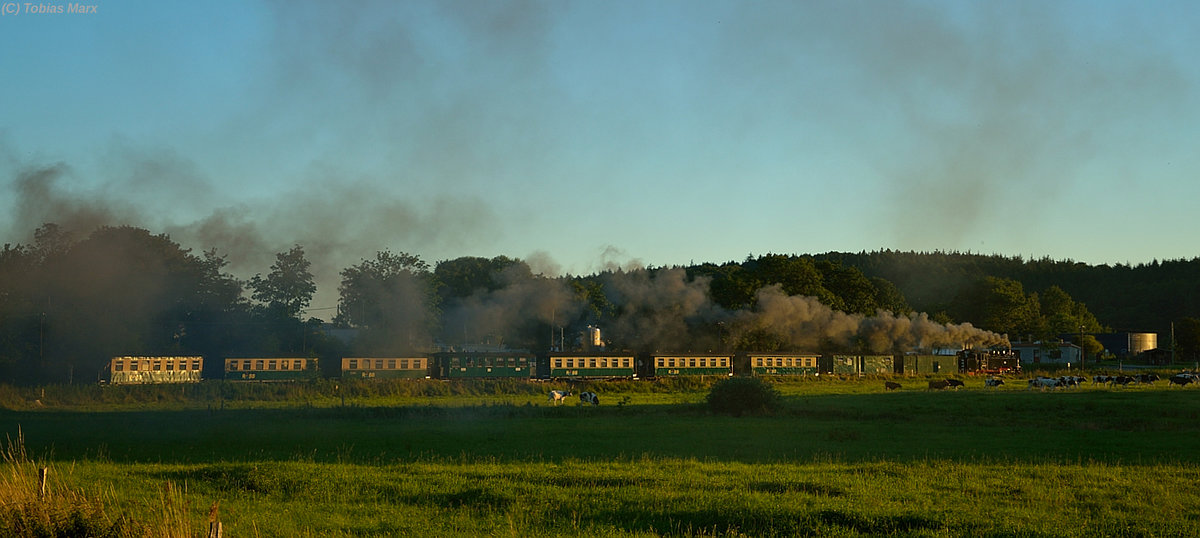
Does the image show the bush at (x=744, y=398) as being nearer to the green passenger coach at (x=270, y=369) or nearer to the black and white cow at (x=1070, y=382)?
the black and white cow at (x=1070, y=382)

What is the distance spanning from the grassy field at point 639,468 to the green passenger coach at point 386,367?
2933 centimetres

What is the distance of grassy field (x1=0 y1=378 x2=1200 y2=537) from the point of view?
16.6 m

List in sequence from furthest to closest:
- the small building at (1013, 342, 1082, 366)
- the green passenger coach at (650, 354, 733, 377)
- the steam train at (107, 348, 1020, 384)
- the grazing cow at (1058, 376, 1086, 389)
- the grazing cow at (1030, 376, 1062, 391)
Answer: the small building at (1013, 342, 1082, 366), the green passenger coach at (650, 354, 733, 377), the steam train at (107, 348, 1020, 384), the grazing cow at (1058, 376, 1086, 389), the grazing cow at (1030, 376, 1062, 391)

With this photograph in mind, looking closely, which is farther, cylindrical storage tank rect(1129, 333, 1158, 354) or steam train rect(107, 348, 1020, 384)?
cylindrical storage tank rect(1129, 333, 1158, 354)

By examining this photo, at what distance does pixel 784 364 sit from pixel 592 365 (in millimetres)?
20305

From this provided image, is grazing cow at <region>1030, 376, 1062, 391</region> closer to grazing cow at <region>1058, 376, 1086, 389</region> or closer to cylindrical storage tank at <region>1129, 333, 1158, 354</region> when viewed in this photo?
grazing cow at <region>1058, 376, 1086, 389</region>

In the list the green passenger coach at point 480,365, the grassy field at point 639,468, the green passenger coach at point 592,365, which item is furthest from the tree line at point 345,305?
the grassy field at point 639,468

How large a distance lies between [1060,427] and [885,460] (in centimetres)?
1603

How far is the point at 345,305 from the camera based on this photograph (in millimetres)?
108688

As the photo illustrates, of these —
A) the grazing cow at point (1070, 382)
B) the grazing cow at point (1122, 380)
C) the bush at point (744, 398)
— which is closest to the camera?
the bush at point (744, 398)

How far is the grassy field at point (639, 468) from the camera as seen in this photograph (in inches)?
652

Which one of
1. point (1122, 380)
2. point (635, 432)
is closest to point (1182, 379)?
point (1122, 380)

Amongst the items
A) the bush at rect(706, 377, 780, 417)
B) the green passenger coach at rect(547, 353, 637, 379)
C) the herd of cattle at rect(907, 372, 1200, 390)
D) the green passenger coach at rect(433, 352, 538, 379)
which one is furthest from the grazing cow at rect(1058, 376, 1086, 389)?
the green passenger coach at rect(433, 352, 538, 379)

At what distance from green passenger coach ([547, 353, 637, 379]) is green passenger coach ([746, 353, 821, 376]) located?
493 inches
